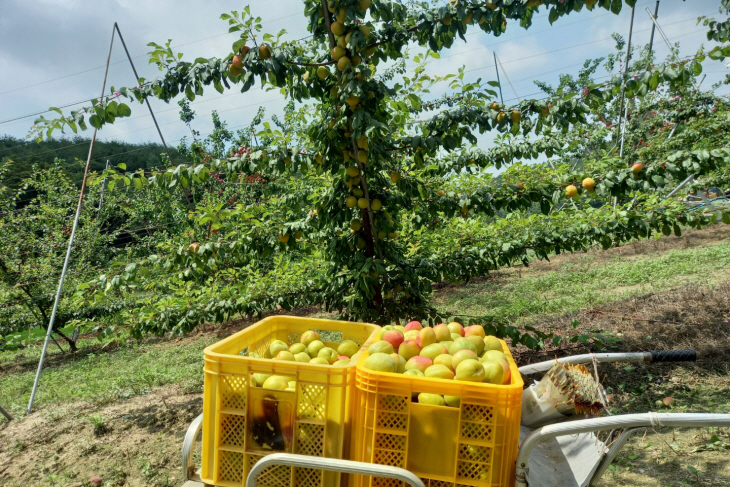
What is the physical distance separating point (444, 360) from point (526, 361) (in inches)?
105

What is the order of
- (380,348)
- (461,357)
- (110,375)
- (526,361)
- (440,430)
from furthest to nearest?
1. (110,375)
2. (526,361)
3. (380,348)
4. (461,357)
5. (440,430)

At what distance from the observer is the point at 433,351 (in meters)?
1.83

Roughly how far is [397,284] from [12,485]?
275cm

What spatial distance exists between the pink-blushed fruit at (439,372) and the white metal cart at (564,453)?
1.03 feet

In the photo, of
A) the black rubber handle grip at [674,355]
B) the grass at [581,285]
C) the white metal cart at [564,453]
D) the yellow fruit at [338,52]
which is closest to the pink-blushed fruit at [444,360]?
the white metal cart at [564,453]

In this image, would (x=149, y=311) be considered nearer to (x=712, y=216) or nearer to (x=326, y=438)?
(x=326, y=438)

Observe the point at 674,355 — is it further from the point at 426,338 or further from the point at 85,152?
the point at 85,152

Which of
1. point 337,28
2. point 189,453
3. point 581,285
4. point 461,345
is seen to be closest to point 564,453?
point 461,345

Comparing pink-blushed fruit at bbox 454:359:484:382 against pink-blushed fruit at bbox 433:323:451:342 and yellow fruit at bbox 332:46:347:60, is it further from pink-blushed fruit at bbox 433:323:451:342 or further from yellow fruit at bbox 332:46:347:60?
yellow fruit at bbox 332:46:347:60

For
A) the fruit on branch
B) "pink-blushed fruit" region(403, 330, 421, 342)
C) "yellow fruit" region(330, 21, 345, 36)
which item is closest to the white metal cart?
"pink-blushed fruit" region(403, 330, 421, 342)

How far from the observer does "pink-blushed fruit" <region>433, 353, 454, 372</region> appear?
172 cm

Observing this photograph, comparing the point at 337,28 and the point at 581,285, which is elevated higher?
the point at 337,28

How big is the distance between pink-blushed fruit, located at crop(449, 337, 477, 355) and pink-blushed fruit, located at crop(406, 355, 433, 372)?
15cm

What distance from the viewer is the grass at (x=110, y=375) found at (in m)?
4.72
